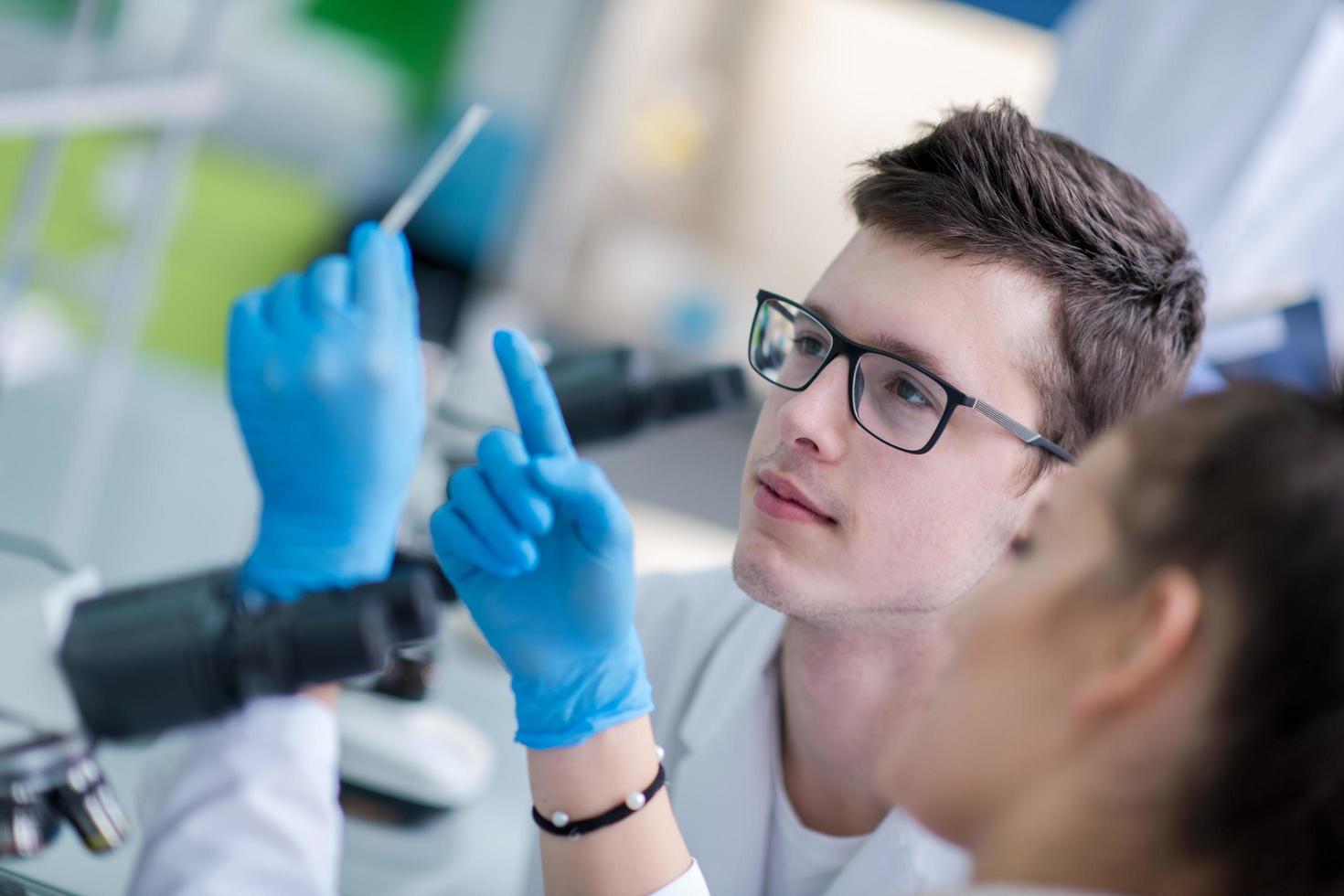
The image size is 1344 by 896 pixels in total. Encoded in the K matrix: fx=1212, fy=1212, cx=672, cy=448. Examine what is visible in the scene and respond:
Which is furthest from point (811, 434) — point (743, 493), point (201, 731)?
point (201, 731)

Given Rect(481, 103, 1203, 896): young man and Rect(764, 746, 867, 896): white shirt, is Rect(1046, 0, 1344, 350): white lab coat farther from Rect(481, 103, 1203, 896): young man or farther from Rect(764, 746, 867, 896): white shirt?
Rect(764, 746, 867, 896): white shirt

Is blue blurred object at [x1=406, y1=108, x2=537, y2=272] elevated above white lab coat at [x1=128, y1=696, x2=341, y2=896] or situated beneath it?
situated beneath

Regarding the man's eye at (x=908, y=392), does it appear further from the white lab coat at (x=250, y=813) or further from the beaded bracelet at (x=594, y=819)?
the white lab coat at (x=250, y=813)

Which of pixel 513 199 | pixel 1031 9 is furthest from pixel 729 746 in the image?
pixel 513 199

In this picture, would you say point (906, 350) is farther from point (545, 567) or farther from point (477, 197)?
point (477, 197)

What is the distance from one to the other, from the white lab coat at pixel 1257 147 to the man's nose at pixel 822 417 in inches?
46.1

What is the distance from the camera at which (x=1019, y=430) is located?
3.64ft

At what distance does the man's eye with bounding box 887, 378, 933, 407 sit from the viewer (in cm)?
111

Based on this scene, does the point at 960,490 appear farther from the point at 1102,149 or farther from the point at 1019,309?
the point at 1102,149

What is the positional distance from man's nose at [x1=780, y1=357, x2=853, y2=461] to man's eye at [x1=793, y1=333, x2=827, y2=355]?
0.26ft

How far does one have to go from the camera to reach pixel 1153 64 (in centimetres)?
220

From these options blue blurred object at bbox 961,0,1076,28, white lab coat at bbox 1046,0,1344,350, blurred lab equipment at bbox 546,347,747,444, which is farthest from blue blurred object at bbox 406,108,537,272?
blurred lab equipment at bbox 546,347,747,444

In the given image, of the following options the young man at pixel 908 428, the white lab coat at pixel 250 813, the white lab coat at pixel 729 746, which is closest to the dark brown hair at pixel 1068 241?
the young man at pixel 908 428

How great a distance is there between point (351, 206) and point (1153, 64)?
260 centimetres
